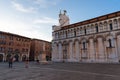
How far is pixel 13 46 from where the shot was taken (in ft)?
173

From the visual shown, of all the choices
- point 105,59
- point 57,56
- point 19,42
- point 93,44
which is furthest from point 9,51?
point 105,59

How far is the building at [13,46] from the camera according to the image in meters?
48.8

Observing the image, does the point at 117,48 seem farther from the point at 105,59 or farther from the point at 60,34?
the point at 60,34

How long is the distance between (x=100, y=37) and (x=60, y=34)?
17.5 metres

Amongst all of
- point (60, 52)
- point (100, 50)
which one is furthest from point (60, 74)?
point (60, 52)

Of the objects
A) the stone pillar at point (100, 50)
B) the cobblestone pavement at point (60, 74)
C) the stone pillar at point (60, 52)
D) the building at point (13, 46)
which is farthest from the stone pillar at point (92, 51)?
the building at point (13, 46)

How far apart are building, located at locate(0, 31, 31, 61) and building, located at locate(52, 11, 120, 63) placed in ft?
58.1

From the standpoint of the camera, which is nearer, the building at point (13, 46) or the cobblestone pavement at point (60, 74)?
the cobblestone pavement at point (60, 74)

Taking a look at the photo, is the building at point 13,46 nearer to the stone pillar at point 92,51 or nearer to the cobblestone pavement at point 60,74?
the stone pillar at point 92,51

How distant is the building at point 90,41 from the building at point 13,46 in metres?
17.7

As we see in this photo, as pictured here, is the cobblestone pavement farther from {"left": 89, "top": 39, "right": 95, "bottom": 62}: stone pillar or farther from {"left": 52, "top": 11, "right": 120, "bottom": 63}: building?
{"left": 89, "top": 39, "right": 95, "bottom": 62}: stone pillar

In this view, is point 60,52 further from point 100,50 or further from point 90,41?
point 100,50

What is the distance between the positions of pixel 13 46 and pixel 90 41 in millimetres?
34403

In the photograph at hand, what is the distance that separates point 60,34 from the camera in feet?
157
